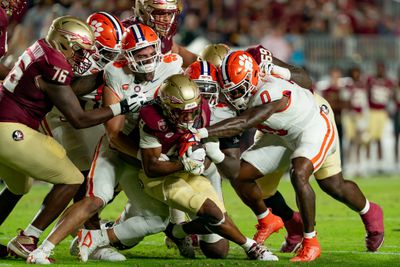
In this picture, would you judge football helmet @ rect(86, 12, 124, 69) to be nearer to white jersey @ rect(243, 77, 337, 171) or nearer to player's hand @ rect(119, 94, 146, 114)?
player's hand @ rect(119, 94, 146, 114)

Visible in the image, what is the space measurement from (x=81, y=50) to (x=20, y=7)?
2.01 meters

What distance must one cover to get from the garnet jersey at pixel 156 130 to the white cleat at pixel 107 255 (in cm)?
84

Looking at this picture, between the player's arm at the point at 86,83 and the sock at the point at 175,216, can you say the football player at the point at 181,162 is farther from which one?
the player's arm at the point at 86,83

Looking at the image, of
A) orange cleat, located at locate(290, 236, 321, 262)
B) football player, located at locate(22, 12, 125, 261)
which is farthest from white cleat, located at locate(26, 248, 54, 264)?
orange cleat, located at locate(290, 236, 321, 262)

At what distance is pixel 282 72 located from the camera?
7.42 m

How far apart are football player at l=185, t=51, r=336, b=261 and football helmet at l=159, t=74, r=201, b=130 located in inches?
5.8

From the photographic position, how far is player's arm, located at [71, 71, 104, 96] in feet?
22.8

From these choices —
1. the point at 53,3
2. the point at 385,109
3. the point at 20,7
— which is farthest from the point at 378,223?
the point at 385,109

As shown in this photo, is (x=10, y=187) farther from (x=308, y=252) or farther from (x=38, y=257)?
(x=308, y=252)

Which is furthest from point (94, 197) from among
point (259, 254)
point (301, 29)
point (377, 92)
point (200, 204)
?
point (301, 29)

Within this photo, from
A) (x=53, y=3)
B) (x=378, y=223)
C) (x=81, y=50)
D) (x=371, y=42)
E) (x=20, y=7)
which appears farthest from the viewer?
(x=371, y=42)

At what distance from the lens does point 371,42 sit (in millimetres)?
18969

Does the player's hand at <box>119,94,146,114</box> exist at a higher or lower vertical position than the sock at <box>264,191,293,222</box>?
higher

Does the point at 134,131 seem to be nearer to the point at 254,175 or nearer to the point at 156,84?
the point at 156,84
